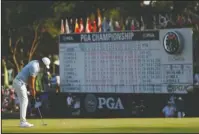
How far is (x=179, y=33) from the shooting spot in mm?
25953

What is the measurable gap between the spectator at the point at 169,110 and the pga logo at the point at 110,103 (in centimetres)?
195

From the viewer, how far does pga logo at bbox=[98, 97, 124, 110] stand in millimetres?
26625

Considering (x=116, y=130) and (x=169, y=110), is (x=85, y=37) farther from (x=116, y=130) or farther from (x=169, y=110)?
(x=116, y=130)

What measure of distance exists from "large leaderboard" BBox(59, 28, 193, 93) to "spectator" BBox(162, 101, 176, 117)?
0.68 m

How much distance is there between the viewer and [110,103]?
26.9 meters

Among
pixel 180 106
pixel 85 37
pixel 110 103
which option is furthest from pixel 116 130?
pixel 85 37

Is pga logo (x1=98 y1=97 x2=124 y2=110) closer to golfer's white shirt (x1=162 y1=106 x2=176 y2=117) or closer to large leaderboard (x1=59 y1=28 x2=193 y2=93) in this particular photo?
large leaderboard (x1=59 y1=28 x2=193 y2=93)

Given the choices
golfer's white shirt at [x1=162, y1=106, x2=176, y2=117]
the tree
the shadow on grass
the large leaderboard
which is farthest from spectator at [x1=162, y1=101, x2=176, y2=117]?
the tree

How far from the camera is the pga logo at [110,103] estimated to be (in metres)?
26.6

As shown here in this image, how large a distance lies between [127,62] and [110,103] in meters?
1.74

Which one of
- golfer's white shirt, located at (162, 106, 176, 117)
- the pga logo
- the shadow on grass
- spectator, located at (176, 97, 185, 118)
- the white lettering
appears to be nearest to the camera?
the shadow on grass

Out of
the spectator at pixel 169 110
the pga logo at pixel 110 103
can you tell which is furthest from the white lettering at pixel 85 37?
the spectator at pixel 169 110

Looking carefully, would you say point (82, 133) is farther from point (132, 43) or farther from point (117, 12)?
point (117, 12)

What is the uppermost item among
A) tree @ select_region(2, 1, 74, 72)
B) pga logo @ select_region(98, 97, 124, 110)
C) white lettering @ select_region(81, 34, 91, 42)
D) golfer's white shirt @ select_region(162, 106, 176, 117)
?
tree @ select_region(2, 1, 74, 72)
